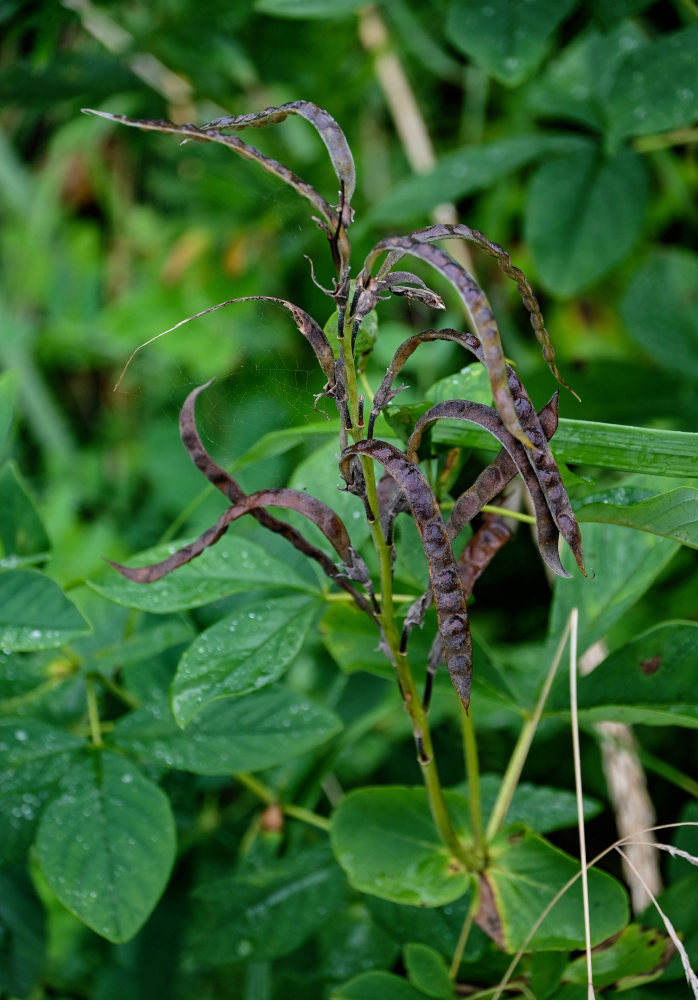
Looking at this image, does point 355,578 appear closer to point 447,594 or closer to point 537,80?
point 447,594

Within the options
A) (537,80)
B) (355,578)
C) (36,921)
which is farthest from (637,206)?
(36,921)

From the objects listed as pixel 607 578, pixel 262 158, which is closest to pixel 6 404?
pixel 262 158

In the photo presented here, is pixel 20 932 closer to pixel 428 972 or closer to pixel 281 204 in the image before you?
pixel 428 972

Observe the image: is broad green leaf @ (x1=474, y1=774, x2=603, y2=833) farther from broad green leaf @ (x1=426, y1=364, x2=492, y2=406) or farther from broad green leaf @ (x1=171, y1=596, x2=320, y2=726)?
broad green leaf @ (x1=426, y1=364, x2=492, y2=406)

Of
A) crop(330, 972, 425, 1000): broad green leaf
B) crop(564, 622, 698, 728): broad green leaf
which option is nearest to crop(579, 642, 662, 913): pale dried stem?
crop(564, 622, 698, 728): broad green leaf

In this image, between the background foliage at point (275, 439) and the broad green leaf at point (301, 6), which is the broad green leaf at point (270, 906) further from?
the broad green leaf at point (301, 6)
